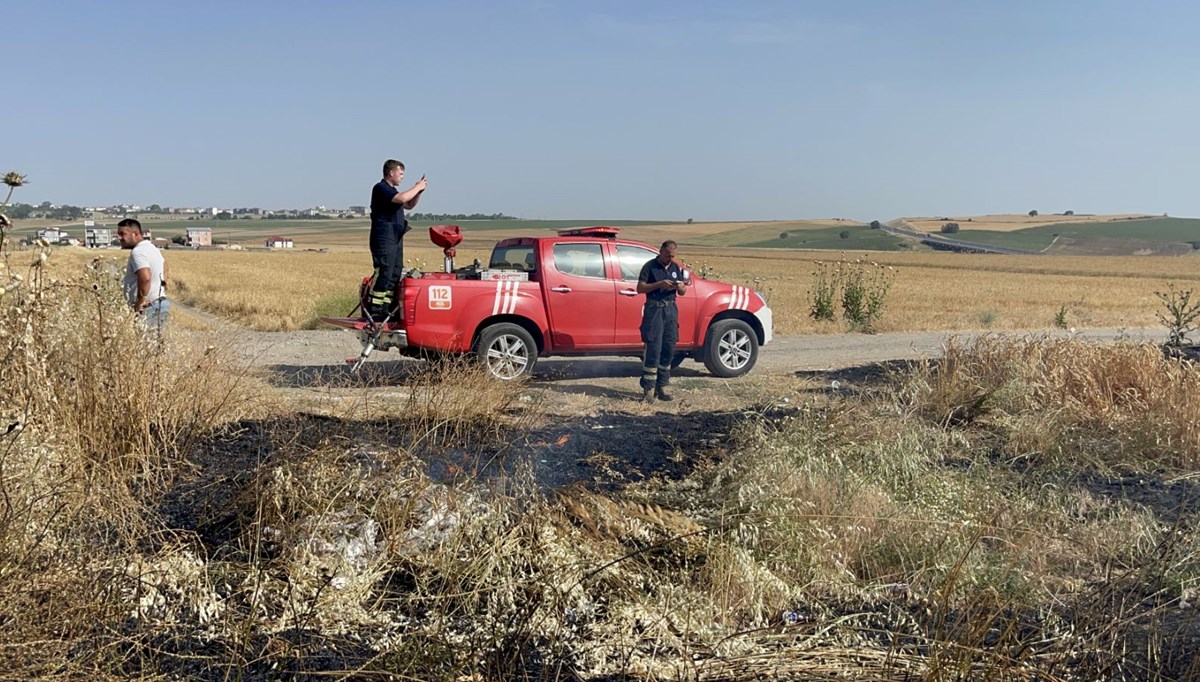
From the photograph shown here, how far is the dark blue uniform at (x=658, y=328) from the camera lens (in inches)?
375

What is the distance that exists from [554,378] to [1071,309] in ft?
72.6

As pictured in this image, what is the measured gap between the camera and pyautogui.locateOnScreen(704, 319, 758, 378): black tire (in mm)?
11555

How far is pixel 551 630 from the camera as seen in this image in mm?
3422

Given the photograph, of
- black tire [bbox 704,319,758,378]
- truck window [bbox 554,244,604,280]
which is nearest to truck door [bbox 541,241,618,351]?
truck window [bbox 554,244,604,280]

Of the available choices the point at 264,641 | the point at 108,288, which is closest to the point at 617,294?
the point at 108,288

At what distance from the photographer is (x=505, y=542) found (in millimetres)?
3982

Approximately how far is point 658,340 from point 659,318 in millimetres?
254

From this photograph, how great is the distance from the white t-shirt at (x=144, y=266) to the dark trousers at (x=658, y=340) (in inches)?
183

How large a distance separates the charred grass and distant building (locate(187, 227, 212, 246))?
74.3 meters

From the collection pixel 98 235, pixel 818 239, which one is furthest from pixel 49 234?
pixel 818 239

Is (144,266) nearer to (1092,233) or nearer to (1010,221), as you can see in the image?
(1092,233)

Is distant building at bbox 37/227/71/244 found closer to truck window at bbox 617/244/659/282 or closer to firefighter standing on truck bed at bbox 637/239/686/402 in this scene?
firefighter standing on truck bed at bbox 637/239/686/402

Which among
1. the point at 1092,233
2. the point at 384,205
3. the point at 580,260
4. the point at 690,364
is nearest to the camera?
the point at 384,205

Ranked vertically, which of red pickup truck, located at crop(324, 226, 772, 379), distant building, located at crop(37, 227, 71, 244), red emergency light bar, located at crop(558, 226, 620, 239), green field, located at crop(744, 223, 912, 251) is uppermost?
green field, located at crop(744, 223, 912, 251)
